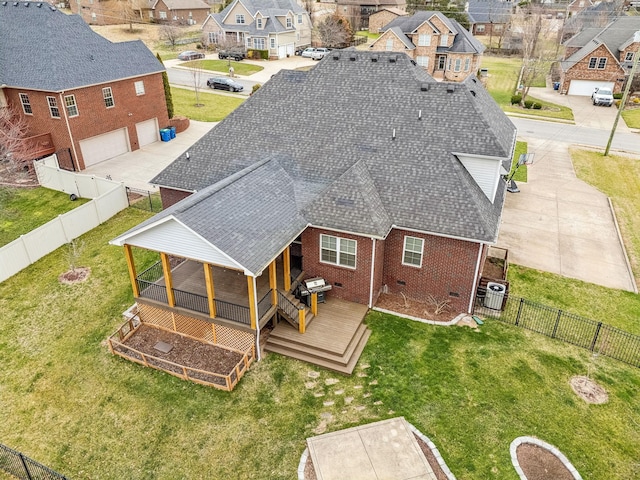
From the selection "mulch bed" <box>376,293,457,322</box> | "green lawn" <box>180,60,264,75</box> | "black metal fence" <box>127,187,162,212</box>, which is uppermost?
"green lawn" <box>180,60,264,75</box>

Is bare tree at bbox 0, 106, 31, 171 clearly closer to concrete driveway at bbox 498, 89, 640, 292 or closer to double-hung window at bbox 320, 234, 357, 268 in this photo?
double-hung window at bbox 320, 234, 357, 268

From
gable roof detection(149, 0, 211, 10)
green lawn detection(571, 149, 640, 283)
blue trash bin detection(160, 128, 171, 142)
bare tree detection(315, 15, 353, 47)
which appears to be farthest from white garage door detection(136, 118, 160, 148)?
gable roof detection(149, 0, 211, 10)

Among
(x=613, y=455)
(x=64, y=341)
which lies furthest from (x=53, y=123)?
(x=613, y=455)

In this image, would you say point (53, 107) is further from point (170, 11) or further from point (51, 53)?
point (170, 11)

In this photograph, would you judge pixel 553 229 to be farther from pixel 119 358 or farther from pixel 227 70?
pixel 227 70

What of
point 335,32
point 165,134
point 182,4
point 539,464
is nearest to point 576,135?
point 165,134

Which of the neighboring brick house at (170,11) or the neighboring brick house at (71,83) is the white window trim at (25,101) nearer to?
the neighboring brick house at (71,83)
